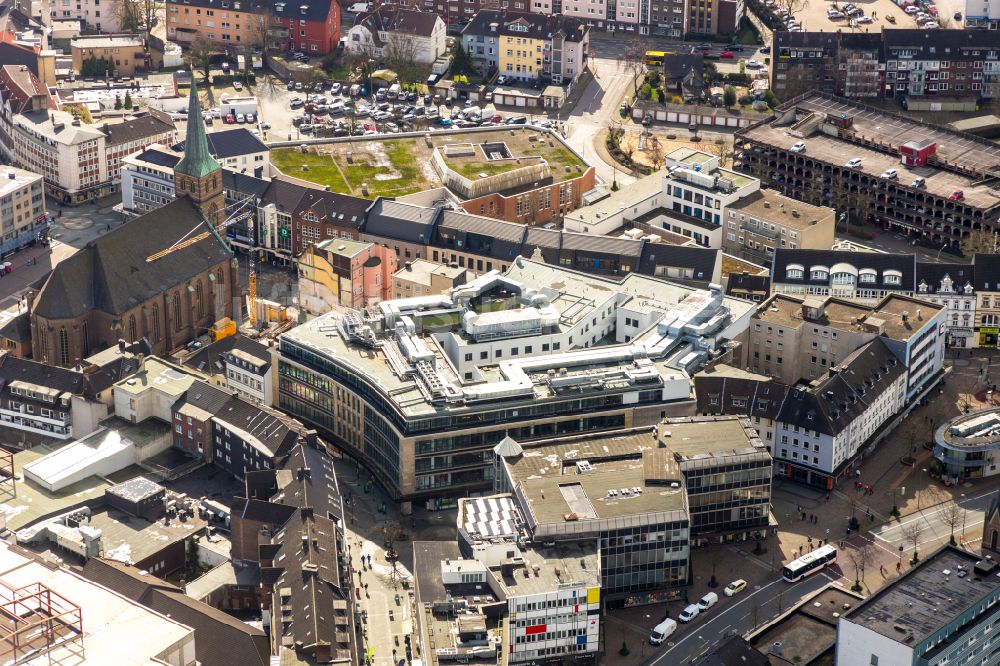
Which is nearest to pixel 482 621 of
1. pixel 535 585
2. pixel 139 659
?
pixel 535 585

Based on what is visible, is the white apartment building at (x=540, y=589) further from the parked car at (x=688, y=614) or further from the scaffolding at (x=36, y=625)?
the scaffolding at (x=36, y=625)

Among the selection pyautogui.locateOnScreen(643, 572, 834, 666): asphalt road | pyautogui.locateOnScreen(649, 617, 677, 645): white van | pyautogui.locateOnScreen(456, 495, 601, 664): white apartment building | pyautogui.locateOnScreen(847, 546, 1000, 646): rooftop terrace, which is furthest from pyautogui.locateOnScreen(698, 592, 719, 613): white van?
pyautogui.locateOnScreen(847, 546, 1000, 646): rooftop terrace

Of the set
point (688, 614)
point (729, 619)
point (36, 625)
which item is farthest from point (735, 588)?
point (36, 625)

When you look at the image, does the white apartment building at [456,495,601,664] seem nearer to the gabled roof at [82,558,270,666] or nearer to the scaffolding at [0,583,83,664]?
the gabled roof at [82,558,270,666]

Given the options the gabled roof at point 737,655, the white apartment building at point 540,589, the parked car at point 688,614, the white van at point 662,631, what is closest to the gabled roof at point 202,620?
the white apartment building at point 540,589

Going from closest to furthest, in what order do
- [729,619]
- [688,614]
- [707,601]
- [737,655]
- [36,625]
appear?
[36,625]
[737,655]
[688,614]
[729,619]
[707,601]

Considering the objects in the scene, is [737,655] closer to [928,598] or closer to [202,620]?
[928,598]
